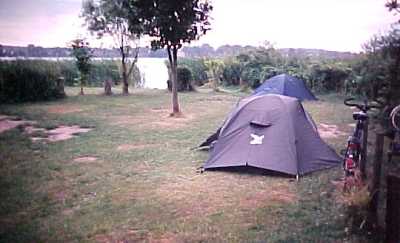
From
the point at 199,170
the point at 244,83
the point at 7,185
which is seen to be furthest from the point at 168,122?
the point at 244,83

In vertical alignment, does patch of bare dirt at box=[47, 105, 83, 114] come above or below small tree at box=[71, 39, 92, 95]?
below

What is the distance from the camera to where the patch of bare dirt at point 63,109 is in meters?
9.69

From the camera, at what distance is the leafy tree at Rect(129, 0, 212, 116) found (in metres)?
8.30

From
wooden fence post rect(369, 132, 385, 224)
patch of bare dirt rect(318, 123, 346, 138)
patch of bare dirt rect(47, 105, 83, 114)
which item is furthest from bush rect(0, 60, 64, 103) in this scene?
wooden fence post rect(369, 132, 385, 224)

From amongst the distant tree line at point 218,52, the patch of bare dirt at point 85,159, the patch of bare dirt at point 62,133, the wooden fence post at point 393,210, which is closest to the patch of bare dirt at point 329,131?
the distant tree line at point 218,52

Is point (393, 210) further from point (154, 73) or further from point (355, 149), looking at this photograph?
point (154, 73)

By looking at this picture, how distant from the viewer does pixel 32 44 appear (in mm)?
1959

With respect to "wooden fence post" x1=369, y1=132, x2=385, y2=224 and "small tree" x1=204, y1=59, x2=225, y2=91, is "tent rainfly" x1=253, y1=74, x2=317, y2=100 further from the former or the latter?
"wooden fence post" x1=369, y1=132, x2=385, y2=224

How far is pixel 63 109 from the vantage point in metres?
10.1

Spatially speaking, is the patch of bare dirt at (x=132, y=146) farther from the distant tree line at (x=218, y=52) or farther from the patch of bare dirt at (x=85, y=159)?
the distant tree line at (x=218, y=52)

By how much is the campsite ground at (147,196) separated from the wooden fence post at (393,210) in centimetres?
35

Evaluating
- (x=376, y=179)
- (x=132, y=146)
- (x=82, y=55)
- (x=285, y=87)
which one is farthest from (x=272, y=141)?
(x=82, y=55)

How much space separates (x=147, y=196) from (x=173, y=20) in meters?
5.46

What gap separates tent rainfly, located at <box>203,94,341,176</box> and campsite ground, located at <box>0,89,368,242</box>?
0.62 ft
